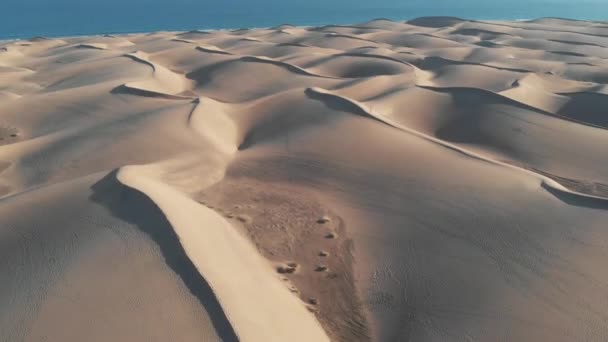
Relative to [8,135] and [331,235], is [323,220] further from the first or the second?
[8,135]

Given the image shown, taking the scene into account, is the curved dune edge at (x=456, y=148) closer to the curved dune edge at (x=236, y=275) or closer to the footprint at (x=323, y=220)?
the footprint at (x=323, y=220)

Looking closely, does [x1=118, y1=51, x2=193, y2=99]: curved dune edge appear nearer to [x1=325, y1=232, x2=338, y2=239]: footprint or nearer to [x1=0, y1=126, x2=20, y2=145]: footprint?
[x1=0, y1=126, x2=20, y2=145]: footprint

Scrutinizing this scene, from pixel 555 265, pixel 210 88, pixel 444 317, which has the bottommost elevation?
pixel 210 88

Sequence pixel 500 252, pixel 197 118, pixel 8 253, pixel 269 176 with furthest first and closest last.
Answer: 1. pixel 197 118
2. pixel 269 176
3. pixel 500 252
4. pixel 8 253

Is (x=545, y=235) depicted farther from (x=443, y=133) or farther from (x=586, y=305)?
(x=443, y=133)

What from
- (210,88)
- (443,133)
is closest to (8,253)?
(443,133)

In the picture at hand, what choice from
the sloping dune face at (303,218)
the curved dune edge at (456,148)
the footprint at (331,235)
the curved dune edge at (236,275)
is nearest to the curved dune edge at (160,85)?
the sloping dune face at (303,218)

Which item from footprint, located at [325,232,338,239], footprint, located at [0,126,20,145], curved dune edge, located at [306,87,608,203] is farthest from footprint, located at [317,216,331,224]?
footprint, located at [0,126,20,145]
